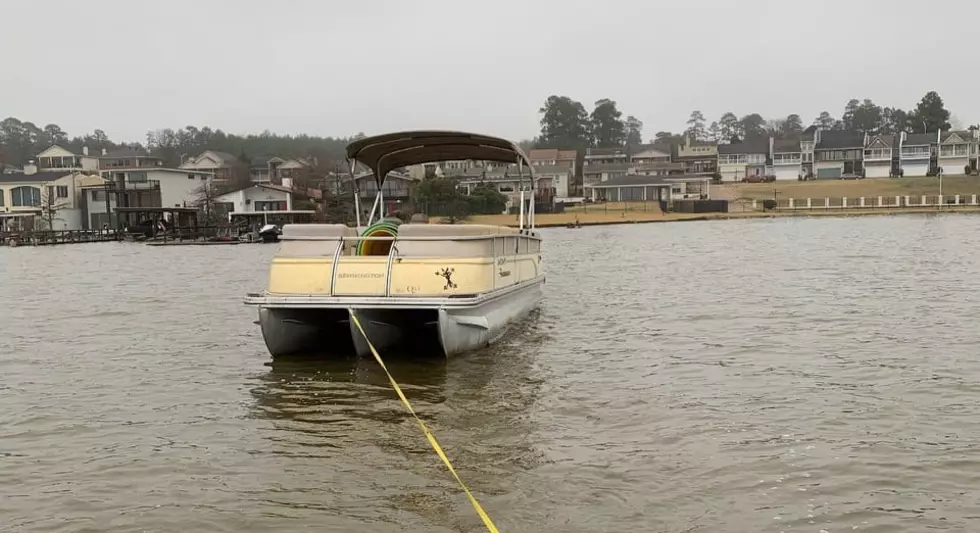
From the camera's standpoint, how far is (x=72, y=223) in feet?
270

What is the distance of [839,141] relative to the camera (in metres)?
113

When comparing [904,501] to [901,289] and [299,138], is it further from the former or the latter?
[299,138]

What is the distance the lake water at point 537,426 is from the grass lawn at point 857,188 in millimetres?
81676

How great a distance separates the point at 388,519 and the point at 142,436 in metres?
3.62

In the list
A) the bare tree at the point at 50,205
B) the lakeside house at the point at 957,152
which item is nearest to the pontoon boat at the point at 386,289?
the bare tree at the point at 50,205

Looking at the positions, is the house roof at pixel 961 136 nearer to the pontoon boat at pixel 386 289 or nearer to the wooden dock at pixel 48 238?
the wooden dock at pixel 48 238

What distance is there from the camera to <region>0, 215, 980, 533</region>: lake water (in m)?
6.02

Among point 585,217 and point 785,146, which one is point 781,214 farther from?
point 785,146

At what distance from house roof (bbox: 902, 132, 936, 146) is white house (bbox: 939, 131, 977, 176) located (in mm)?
1096

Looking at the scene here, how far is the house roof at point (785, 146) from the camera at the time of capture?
113 m

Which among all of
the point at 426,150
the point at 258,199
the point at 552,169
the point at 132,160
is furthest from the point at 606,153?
the point at 426,150

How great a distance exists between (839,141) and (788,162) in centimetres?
764

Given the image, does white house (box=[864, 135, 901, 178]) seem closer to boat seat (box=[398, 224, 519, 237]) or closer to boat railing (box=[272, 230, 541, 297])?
boat railing (box=[272, 230, 541, 297])

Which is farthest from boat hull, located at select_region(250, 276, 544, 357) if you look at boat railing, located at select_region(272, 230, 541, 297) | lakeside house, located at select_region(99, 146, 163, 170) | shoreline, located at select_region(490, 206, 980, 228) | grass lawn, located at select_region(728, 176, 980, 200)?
lakeside house, located at select_region(99, 146, 163, 170)
